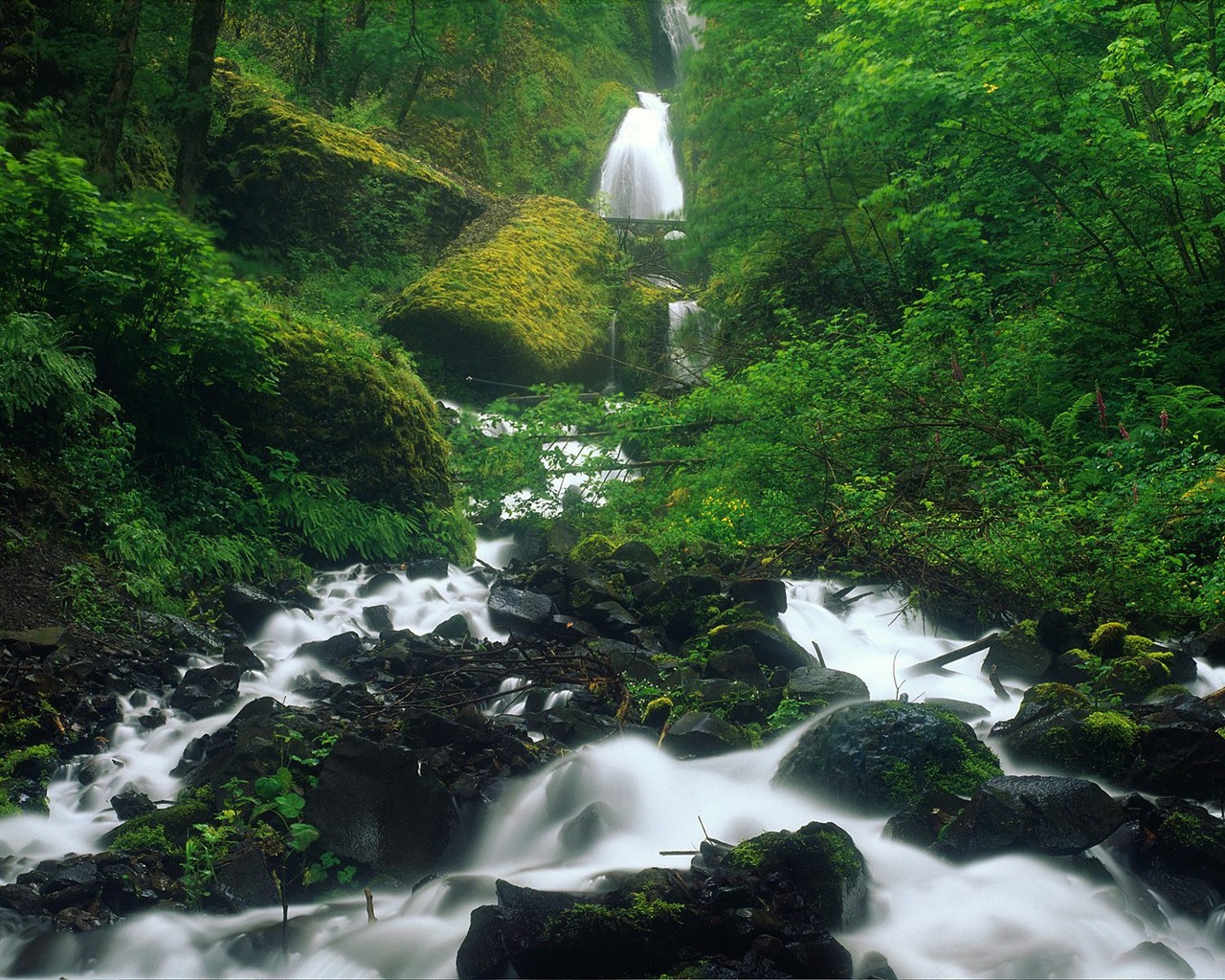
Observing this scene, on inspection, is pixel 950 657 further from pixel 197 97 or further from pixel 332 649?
pixel 197 97

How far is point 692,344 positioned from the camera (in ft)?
48.1

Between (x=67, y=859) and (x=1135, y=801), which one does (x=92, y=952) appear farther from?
(x=1135, y=801)

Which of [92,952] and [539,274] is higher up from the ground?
[539,274]

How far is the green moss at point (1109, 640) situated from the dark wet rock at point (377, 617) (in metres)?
4.81

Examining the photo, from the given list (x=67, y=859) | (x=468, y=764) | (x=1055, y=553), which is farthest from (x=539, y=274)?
(x=67, y=859)

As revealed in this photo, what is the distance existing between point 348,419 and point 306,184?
7.06 meters

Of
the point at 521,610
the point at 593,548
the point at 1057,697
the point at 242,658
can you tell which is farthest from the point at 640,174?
the point at 1057,697

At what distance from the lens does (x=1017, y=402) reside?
892 centimetres

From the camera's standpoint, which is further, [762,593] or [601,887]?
[762,593]

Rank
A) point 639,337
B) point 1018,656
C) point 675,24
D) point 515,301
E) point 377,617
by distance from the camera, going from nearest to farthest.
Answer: point 1018,656, point 377,617, point 515,301, point 639,337, point 675,24

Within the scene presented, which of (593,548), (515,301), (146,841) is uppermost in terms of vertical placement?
(515,301)

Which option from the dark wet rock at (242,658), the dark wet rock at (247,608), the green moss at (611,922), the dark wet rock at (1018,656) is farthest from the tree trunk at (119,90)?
the dark wet rock at (1018,656)

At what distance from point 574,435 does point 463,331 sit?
3869 millimetres

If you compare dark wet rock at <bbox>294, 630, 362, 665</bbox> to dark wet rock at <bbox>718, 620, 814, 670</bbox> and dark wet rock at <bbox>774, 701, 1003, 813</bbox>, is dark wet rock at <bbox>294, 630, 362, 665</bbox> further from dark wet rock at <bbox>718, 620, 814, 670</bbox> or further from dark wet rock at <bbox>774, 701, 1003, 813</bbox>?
dark wet rock at <bbox>774, 701, 1003, 813</bbox>
